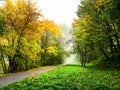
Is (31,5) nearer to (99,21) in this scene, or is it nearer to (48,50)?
(99,21)

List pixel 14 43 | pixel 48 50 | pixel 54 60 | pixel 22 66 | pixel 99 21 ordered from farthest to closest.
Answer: pixel 54 60 < pixel 48 50 < pixel 22 66 < pixel 14 43 < pixel 99 21

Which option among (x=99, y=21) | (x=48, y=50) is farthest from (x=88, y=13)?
(x=48, y=50)

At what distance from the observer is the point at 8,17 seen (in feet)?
106

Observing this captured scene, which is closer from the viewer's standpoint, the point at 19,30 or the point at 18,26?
the point at 18,26

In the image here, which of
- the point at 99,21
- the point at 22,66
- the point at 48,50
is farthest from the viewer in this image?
the point at 48,50

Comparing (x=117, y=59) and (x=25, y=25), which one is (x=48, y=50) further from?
(x=117, y=59)

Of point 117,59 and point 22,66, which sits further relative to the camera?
point 22,66

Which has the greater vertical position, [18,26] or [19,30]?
[18,26]

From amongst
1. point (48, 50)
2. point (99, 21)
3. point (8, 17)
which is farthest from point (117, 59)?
point (48, 50)

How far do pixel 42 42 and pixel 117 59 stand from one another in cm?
2480

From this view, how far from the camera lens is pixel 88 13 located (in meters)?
33.3

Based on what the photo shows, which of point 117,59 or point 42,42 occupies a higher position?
point 42,42

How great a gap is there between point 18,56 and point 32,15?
21.4 ft

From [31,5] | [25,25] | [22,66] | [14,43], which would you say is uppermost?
[31,5]
